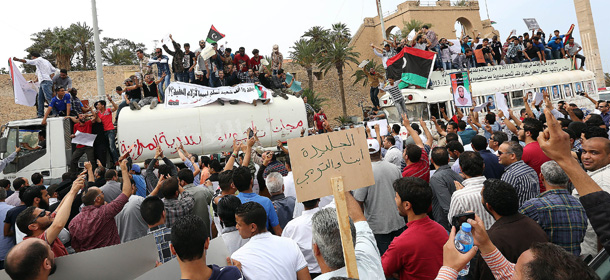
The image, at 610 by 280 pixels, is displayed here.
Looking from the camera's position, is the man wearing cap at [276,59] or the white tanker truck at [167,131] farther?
the man wearing cap at [276,59]

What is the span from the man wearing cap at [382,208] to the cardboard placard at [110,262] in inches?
86.2

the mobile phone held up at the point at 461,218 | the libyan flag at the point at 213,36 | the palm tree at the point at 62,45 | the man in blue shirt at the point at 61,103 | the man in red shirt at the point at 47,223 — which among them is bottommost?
the mobile phone held up at the point at 461,218

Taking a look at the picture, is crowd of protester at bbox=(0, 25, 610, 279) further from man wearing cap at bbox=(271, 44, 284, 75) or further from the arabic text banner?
man wearing cap at bbox=(271, 44, 284, 75)

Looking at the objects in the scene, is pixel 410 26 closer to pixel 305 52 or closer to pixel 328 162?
pixel 305 52

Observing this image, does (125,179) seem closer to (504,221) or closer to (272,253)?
(272,253)

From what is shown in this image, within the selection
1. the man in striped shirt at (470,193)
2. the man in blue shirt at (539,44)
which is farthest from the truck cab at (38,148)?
the man in blue shirt at (539,44)

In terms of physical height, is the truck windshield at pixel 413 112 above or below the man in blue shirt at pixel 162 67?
below

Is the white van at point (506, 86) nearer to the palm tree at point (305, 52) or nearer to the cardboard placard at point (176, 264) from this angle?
the cardboard placard at point (176, 264)

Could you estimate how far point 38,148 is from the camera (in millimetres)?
9570

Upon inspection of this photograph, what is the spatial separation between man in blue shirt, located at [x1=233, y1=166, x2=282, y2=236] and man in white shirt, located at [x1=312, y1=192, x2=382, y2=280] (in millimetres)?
1442

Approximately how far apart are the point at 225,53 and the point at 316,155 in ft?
38.8

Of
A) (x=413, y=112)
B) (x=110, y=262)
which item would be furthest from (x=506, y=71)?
(x=110, y=262)

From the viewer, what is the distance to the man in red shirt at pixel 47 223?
3199 mm

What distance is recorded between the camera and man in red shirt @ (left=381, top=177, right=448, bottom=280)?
8.45 feet
